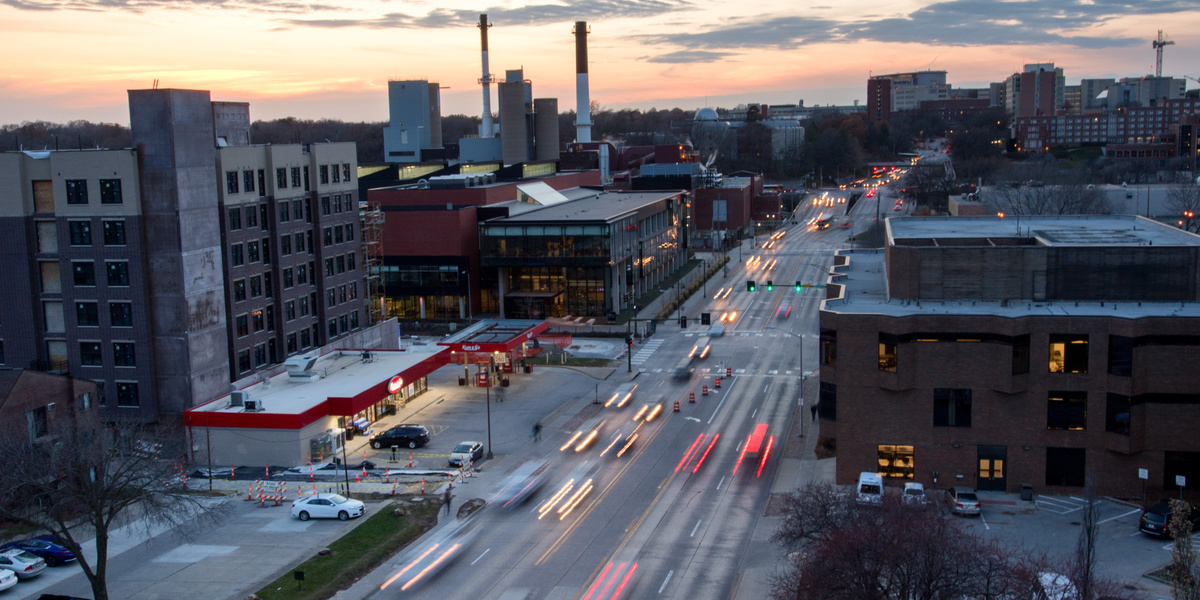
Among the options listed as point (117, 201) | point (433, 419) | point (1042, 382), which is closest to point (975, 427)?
point (1042, 382)

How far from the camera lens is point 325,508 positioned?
3972cm

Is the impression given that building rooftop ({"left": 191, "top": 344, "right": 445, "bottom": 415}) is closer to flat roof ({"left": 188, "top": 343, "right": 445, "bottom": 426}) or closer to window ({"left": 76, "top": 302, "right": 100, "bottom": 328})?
flat roof ({"left": 188, "top": 343, "right": 445, "bottom": 426})

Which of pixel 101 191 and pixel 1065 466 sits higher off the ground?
pixel 101 191

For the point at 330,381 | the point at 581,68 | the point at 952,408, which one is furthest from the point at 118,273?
the point at 581,68

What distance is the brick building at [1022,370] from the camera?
129 feet

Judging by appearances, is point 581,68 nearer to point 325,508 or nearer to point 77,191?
point 77,191

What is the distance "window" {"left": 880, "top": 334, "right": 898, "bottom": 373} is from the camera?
137 feet

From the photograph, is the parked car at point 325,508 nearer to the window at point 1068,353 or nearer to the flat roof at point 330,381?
the flat roof at point 330,381

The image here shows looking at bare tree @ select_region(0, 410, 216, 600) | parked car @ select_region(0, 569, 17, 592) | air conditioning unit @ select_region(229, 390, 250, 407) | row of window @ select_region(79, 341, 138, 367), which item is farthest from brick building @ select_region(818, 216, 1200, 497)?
row of window @ select_region(79, 341, 138, 367)

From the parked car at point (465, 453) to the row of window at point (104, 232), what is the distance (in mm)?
20644

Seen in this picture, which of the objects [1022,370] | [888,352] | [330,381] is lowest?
[330,381]

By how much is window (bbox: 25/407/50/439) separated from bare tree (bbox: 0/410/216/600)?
3.68ft

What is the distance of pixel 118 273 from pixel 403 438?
676 inches

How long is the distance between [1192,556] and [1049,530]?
494 inches
